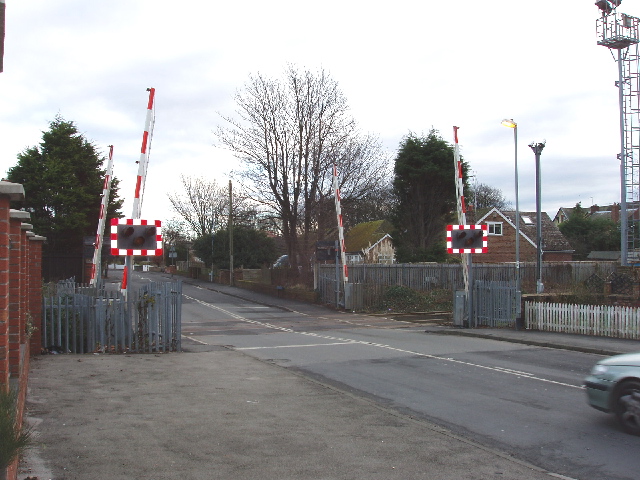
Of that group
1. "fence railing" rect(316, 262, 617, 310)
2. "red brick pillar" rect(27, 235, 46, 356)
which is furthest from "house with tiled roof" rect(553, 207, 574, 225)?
"red brick pillar" rect(27, 235, 46, 356)

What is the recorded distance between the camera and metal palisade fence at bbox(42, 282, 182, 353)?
490 inches

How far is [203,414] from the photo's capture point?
25.0ft

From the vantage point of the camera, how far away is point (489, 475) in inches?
225

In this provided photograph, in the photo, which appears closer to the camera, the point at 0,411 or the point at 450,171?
the point at 0,411

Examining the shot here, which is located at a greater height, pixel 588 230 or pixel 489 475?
pixel 588 230

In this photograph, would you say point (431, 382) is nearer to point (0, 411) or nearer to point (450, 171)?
point (0, 411)

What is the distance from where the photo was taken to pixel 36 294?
11.8 m

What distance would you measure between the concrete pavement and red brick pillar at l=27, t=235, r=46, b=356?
141 cm

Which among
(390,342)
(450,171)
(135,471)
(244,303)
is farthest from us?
(450,171)

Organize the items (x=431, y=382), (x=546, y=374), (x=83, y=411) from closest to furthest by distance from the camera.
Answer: (x=83, y=411), (x=431, y=382), (x=546, y=374)

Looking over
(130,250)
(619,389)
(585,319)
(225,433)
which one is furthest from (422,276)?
(225,433)

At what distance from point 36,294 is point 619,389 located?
10.0 meters

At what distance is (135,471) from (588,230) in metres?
73.1

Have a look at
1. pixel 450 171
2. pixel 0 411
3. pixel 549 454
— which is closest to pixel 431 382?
pixel 549 454
